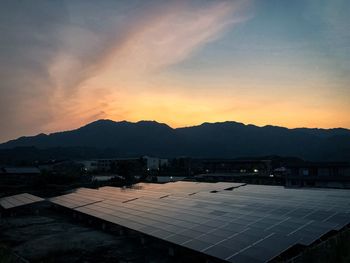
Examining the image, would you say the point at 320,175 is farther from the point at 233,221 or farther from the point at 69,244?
the point at 69,244

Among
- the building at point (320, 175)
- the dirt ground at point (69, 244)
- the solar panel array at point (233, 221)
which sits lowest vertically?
the dirt ground at point (69, 244)

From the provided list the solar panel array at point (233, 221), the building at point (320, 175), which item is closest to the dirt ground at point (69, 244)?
the solar panel array at point (233, 221)

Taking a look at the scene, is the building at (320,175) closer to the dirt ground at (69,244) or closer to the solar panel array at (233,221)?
the solar panel array at (233,221)

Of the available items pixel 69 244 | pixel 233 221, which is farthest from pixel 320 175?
pixel 69 244

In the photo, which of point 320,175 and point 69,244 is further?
point 320,175

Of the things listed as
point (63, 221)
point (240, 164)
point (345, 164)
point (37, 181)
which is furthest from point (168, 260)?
point (240, 164)

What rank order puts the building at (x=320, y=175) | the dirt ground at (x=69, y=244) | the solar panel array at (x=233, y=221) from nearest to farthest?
the solar panel array at (x=233, y=221), the dirt ground at (x=69, y=244), the building at (x=320, y=175)
